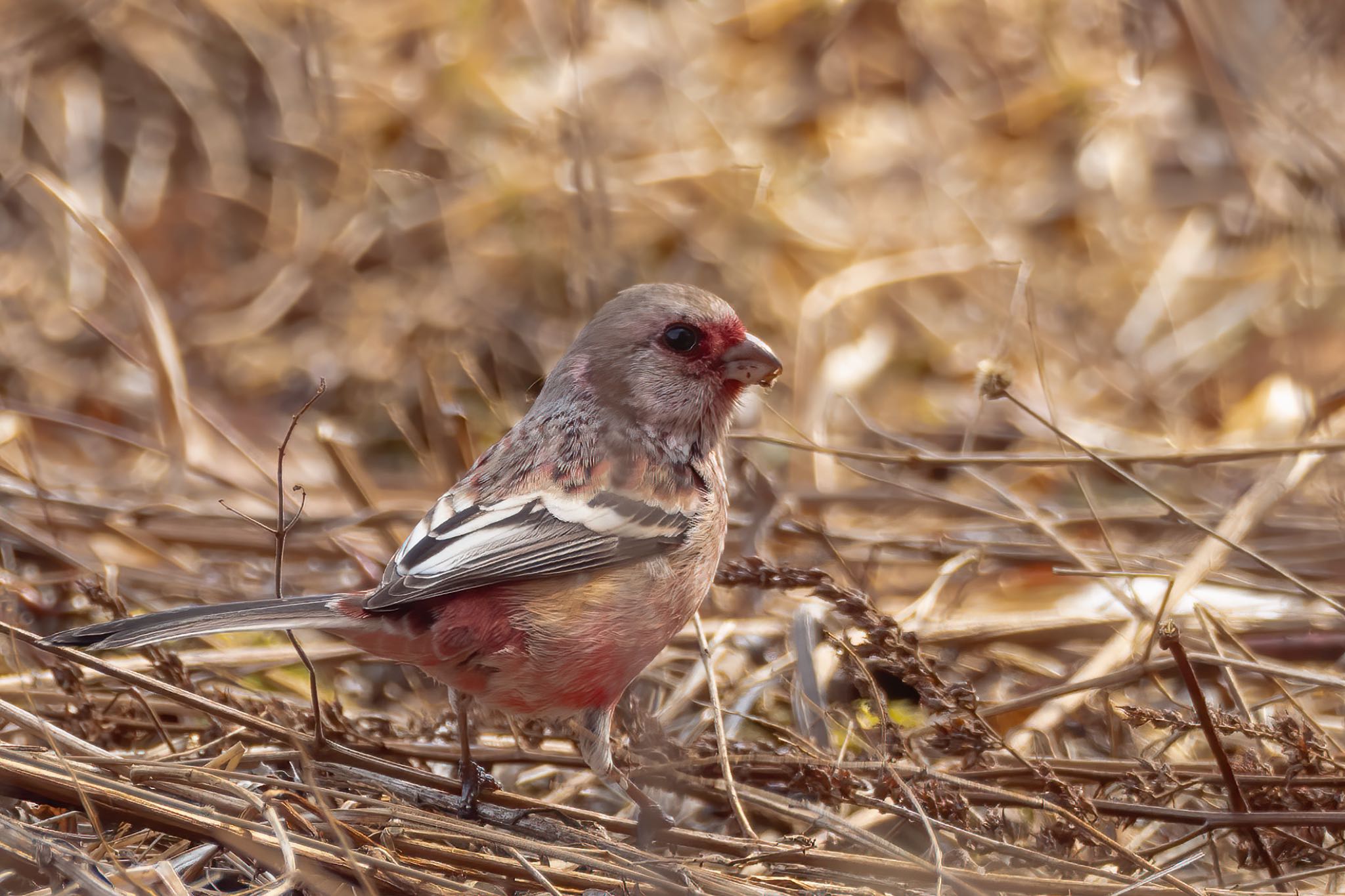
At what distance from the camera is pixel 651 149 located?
671 centimetres

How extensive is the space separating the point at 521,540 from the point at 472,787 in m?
0.62

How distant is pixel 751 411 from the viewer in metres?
5.53

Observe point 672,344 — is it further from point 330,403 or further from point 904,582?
point 330,403

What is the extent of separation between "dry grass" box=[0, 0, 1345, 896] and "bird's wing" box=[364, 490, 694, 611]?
428 millimetres

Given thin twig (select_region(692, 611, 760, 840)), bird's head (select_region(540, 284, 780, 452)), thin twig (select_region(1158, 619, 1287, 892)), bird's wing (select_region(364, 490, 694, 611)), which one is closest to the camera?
thin twig (select_region(1158, 619, 1287, 892))

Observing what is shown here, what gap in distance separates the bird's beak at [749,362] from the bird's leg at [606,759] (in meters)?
1.09

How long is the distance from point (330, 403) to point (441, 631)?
2930mm

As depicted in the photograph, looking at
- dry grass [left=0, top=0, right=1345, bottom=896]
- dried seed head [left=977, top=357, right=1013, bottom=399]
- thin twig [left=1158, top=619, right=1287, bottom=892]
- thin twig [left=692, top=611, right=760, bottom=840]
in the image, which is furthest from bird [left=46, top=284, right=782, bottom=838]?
thin twig [left=1158, top=619, right=1287, bottom=892]

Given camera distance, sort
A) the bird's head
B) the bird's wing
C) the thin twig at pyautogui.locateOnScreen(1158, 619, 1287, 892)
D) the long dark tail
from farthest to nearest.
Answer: the bird's head → the bird's wing → the long dark tail → the thin twig at pyautogui.locateOnScreen(1158, 619, 1287, 892)

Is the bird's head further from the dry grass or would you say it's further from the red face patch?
the dry grass

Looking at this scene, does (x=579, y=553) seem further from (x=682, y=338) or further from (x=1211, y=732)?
(x=1211, y=732)

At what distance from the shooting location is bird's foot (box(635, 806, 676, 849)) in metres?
3.01

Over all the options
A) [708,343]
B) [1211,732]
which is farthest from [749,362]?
[1211,732]

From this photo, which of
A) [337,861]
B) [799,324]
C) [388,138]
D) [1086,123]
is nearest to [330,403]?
[388,138]
